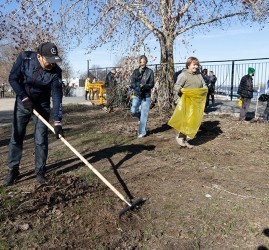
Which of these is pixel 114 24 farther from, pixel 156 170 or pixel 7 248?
pixel 7 248

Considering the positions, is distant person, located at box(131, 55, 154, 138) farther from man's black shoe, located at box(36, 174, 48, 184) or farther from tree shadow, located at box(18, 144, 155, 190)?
man's black shoe, located at box(36, 174, 48, 184)

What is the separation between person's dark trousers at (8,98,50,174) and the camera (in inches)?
162

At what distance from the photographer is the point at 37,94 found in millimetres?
4074

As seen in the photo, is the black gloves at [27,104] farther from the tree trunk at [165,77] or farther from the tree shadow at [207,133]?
the tree trunk at [165,77]

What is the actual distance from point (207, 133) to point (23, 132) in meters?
4.32

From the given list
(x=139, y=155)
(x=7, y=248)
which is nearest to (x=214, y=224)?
(x=7, y=248)

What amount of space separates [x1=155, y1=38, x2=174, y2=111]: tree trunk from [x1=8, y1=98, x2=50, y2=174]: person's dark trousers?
5916 mm

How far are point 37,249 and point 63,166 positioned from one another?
7.50 ft

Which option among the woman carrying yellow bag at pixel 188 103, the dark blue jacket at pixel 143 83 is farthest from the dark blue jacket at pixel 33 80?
the dark blue jacket at pixel 143 83

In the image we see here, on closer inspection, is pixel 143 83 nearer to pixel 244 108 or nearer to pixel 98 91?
pixel 244 108

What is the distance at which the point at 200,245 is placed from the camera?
2.84 meters

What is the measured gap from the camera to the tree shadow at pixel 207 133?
659cm

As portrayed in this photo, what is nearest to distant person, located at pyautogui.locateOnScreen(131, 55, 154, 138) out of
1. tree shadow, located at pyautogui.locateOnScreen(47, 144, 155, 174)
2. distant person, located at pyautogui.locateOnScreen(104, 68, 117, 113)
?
tree shadow, located at pyautogui.locateOnScreen(47, 144, 155, 174)

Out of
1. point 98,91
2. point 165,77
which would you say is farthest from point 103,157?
point 98,91
